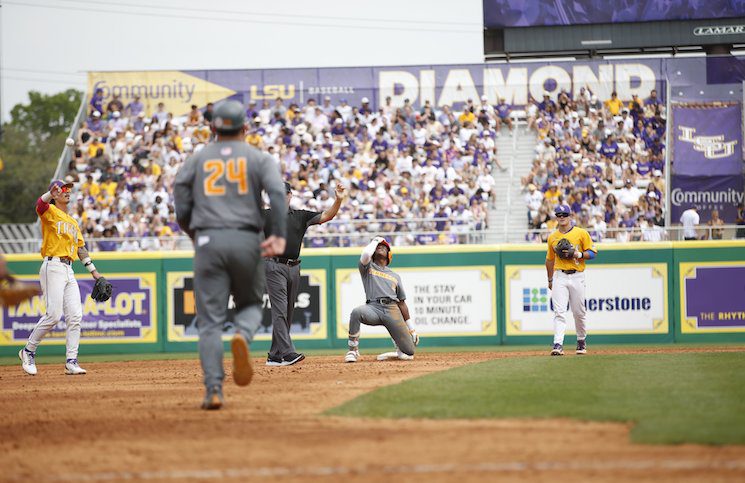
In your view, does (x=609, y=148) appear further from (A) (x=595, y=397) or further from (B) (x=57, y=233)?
(A) (x=595, y=397)

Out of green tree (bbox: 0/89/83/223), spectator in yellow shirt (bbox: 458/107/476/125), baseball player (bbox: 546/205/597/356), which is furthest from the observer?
green tree (bbox: 0/89/83/223)

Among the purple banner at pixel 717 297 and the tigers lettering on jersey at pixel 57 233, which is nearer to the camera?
the tigers lettering on jersey at pixel 57 233

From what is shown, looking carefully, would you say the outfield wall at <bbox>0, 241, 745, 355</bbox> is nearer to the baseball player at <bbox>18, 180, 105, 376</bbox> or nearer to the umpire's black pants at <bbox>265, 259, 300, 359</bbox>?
the umpire's black pants at <bbox>265, 259, 300, 359</bbox>

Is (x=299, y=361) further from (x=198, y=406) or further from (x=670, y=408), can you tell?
(x=670, y=408)

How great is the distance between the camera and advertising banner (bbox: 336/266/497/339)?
20.1 meters

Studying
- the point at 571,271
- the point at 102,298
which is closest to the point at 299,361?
the point at 102,298

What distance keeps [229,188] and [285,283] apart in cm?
539

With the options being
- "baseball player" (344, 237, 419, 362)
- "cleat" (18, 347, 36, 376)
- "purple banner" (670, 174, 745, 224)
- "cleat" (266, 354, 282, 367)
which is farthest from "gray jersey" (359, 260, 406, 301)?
"purple banner" (670, 174, 745, 224)

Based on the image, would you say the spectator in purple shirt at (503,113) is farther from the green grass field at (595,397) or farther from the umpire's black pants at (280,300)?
the green grass field at (595,397)

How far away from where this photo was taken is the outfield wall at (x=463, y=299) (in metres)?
20.0

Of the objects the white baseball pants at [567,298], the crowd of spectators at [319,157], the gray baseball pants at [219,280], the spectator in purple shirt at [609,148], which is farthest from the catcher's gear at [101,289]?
the spectator in purple shirt at [609,148]

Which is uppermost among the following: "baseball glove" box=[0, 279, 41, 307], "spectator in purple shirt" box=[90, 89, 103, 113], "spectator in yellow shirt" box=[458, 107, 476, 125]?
"spectator in purple shirt" box=[90, 89, 103, 113]

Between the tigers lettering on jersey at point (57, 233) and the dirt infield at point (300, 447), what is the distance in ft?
12.9

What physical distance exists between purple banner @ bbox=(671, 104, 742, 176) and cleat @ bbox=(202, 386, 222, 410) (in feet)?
65.1
